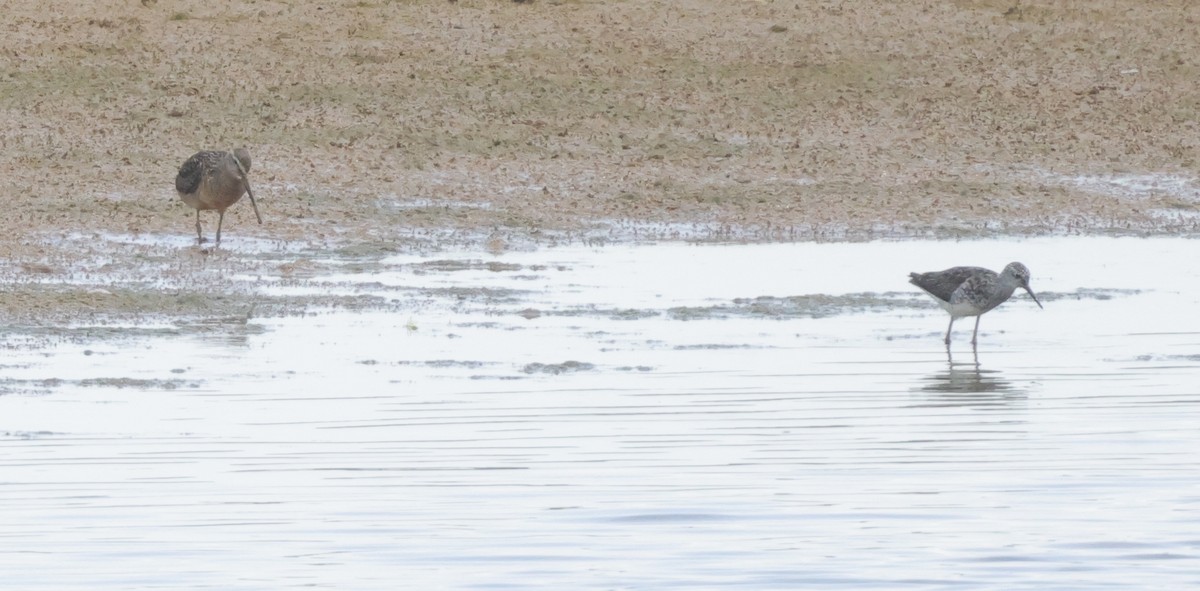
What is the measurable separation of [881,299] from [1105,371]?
102 inches

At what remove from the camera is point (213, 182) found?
51.2 feet

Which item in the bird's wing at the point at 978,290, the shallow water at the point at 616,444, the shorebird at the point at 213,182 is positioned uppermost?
the shorebird at the point at 213,182

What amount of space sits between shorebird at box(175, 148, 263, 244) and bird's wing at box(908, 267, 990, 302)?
16.0ft

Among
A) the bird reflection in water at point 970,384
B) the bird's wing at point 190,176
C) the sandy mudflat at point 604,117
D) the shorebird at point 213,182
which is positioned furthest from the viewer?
the sandy mudflat at point 604,117

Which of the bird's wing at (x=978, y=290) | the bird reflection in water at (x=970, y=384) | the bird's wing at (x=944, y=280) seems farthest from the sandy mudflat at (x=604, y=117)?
the bird reflection in water at (x=970, y=384)

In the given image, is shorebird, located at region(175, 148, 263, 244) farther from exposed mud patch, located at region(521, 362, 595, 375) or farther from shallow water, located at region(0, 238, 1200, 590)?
exposed mud patch, located at region(521, 362, 595, 375)

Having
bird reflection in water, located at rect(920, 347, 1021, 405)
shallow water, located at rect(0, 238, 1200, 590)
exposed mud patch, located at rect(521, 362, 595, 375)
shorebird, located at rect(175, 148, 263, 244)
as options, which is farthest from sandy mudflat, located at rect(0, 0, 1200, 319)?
bird reflection in water, located at rect(920, 347, 1021, 405)

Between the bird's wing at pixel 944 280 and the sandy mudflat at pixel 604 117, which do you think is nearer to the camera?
the bird's wing at pixel 944 280

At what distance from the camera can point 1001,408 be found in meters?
10.0

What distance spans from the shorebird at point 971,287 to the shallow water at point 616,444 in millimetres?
207

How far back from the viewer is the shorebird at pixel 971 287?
40.4ft

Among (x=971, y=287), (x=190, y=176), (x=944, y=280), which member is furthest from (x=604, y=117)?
(x=971, y=287)

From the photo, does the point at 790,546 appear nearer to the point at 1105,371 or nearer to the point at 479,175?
the point at 1105,371

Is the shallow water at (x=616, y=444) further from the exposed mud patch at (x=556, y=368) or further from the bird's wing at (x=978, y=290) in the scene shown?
the bird's wing at (x=978, y=290)
